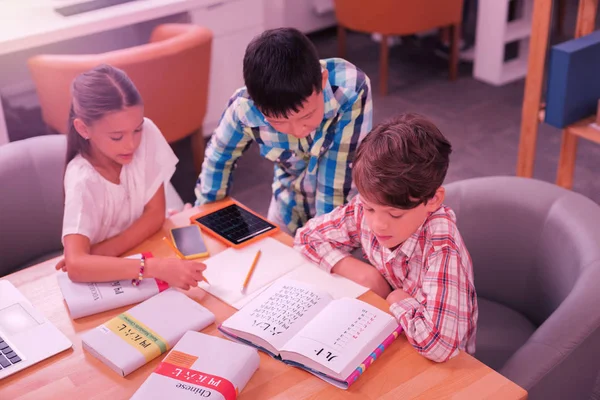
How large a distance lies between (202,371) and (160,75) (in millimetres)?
1809

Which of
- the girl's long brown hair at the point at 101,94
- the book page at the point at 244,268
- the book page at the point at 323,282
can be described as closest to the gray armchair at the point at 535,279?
the book page at the point at 323,282

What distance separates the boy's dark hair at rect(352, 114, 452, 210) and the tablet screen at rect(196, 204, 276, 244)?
42 cm

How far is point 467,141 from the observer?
3.67 meters

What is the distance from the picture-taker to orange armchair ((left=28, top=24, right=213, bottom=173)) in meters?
2.76

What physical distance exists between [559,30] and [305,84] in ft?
12.2

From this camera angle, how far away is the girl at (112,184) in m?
1.60

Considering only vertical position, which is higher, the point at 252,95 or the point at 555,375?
the point at 252,95

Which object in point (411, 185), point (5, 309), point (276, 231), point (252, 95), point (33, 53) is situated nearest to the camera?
point (411, 185)

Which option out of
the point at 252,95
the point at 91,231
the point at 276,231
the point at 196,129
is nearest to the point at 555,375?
the point at 276,231

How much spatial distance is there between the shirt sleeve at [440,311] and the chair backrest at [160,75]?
1719mm

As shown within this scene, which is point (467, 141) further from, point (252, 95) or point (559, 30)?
point (252, 95)

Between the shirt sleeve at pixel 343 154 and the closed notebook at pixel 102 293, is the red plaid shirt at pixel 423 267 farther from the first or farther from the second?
the closed notebook at pixel 102 293

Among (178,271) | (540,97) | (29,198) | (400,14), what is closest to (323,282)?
(178,271)

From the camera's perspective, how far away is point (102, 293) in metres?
1.57
